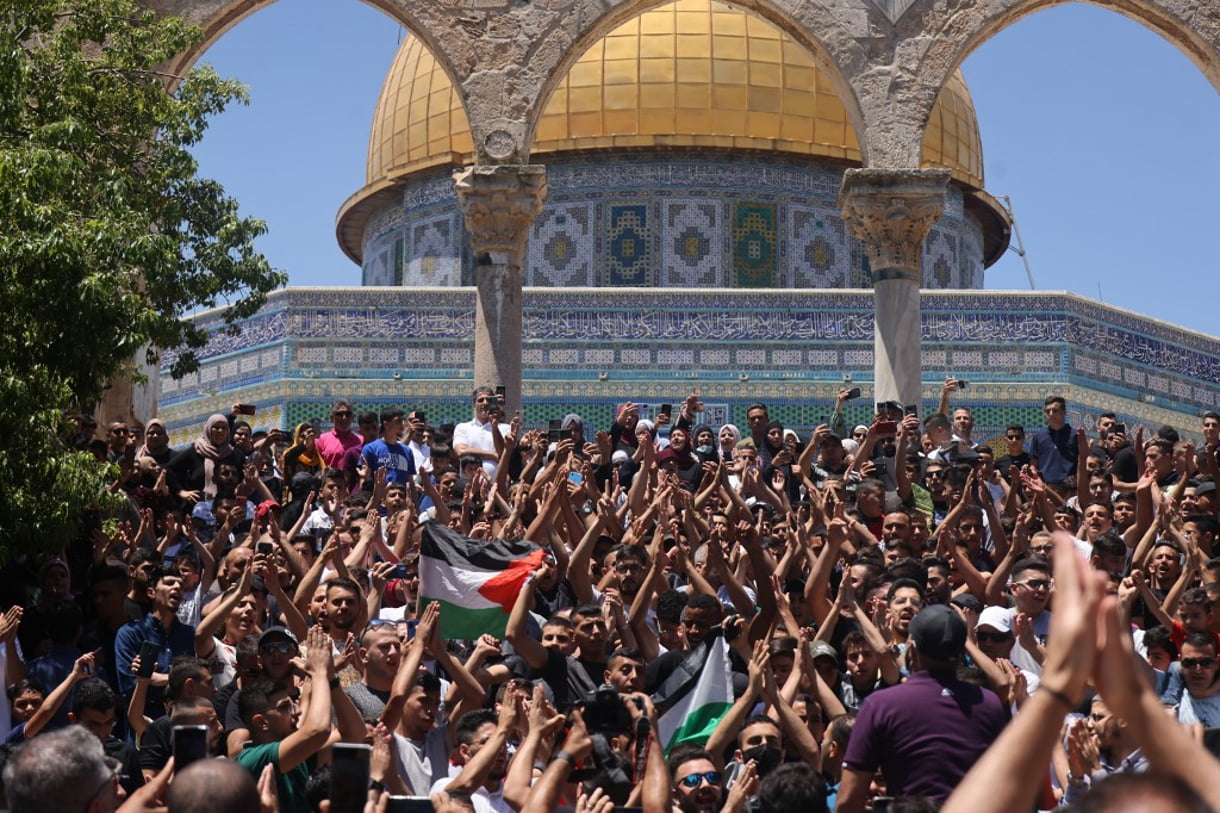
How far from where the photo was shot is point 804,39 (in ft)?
50.6

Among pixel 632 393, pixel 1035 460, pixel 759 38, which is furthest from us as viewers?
pixel 759 38

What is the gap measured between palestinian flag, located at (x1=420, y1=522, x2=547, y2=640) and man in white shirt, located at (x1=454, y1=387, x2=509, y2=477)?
14.5 ft

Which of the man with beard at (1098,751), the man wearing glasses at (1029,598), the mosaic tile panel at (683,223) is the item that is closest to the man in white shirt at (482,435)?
the man wearing glasses at (1029,598)

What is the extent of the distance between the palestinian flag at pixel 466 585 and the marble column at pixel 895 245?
7039 mm

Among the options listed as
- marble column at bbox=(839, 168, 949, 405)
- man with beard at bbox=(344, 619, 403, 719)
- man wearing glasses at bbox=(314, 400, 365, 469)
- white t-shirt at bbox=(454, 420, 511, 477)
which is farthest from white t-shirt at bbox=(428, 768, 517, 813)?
marble column at bbox=(839, 168, 949, 405)

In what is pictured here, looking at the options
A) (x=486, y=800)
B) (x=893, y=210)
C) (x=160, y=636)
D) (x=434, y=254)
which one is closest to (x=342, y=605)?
(x=160, y=636)

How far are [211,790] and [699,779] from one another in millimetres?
2562

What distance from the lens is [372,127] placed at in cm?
2997

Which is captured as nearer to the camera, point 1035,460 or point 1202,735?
point 1202,735

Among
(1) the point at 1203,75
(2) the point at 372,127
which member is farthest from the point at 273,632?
(2) the point at 372,127

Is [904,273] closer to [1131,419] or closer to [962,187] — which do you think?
[1131,419]

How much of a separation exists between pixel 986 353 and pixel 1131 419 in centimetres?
218

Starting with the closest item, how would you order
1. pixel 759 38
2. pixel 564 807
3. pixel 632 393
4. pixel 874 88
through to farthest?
pixel 564 807, pixel 874 88, pixel 632 393, pixel 759 38

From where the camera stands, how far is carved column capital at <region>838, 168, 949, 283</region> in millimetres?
15047
